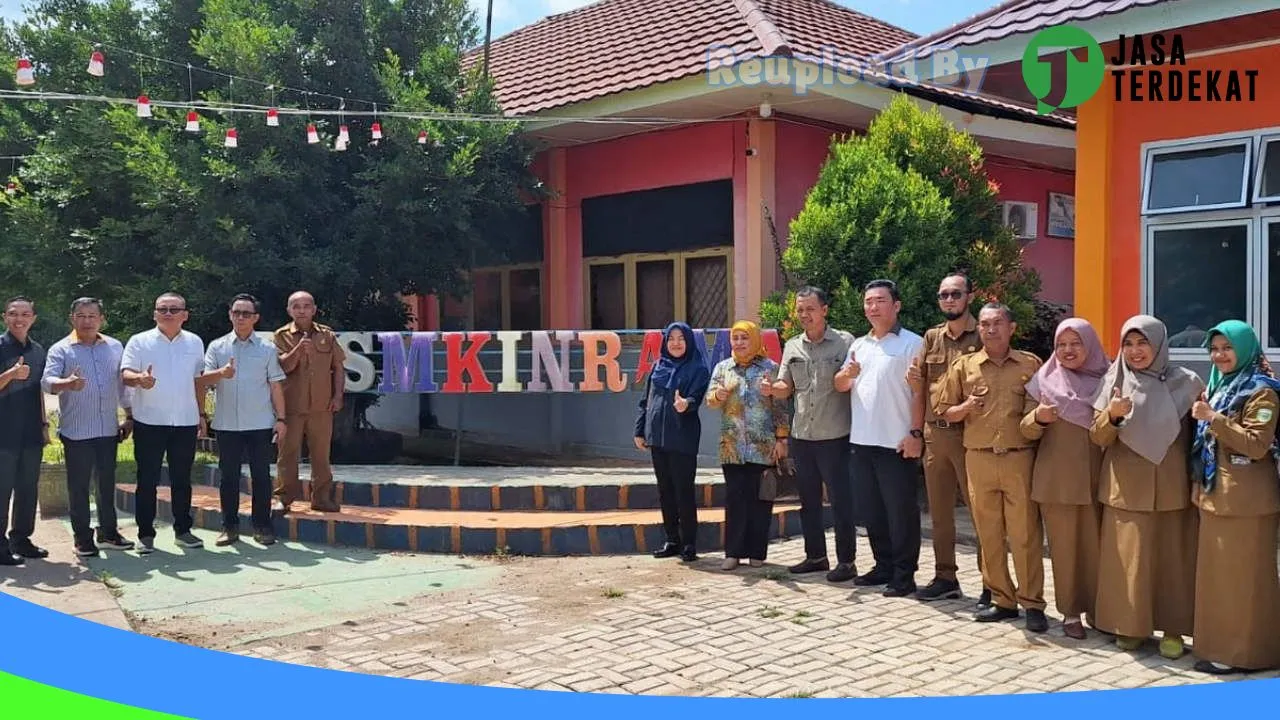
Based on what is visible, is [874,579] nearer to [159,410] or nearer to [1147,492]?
[1147,492]

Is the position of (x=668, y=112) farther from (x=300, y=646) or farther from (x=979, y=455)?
(x=300, y=646)

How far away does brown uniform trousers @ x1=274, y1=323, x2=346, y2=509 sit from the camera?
7672 millimetres

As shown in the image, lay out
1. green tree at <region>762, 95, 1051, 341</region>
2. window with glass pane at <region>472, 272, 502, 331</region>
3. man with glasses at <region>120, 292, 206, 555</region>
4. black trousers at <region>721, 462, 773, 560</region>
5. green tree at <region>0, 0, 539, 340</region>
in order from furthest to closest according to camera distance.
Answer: window with glass pane at <region>472, 272, 502, 331</region>
green tree at <region>0, 0, 539, 340</region>
green tree at <region>762, 95, 1051, 341</region>
man with glasses at <region>120, 292, 206, 555</region>
black trousers at <region>721, 462, 773, 560</region>

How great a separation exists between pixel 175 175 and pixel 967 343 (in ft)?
23.8

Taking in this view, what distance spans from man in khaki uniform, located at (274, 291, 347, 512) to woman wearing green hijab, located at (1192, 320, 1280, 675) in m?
5.81

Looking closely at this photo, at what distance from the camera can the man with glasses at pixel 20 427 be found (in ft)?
21.8

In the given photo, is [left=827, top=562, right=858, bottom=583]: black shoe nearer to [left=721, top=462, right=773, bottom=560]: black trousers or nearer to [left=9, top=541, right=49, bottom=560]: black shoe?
[left=721, top=462, right=773, bottom=560]: black trousers

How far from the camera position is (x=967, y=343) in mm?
5598

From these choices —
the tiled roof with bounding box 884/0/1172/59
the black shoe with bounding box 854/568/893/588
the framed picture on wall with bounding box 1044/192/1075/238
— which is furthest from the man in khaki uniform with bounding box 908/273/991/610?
the framed picture on wall with bounding box 1044/192/1075/238

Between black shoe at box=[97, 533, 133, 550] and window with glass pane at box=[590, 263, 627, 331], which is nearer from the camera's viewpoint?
black shoe at box=[97, 533, 133, 550]

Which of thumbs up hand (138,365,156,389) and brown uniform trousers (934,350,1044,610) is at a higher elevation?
thumbs up hand (138,365,156,389)


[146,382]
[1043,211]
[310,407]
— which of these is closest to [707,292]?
[310,407]

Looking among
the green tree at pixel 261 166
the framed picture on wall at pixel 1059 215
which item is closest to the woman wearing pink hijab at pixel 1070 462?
the green tree at pixel 261 166

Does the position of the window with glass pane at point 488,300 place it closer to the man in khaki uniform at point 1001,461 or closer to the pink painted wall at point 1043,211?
the pink painted wall at point 1043,211
